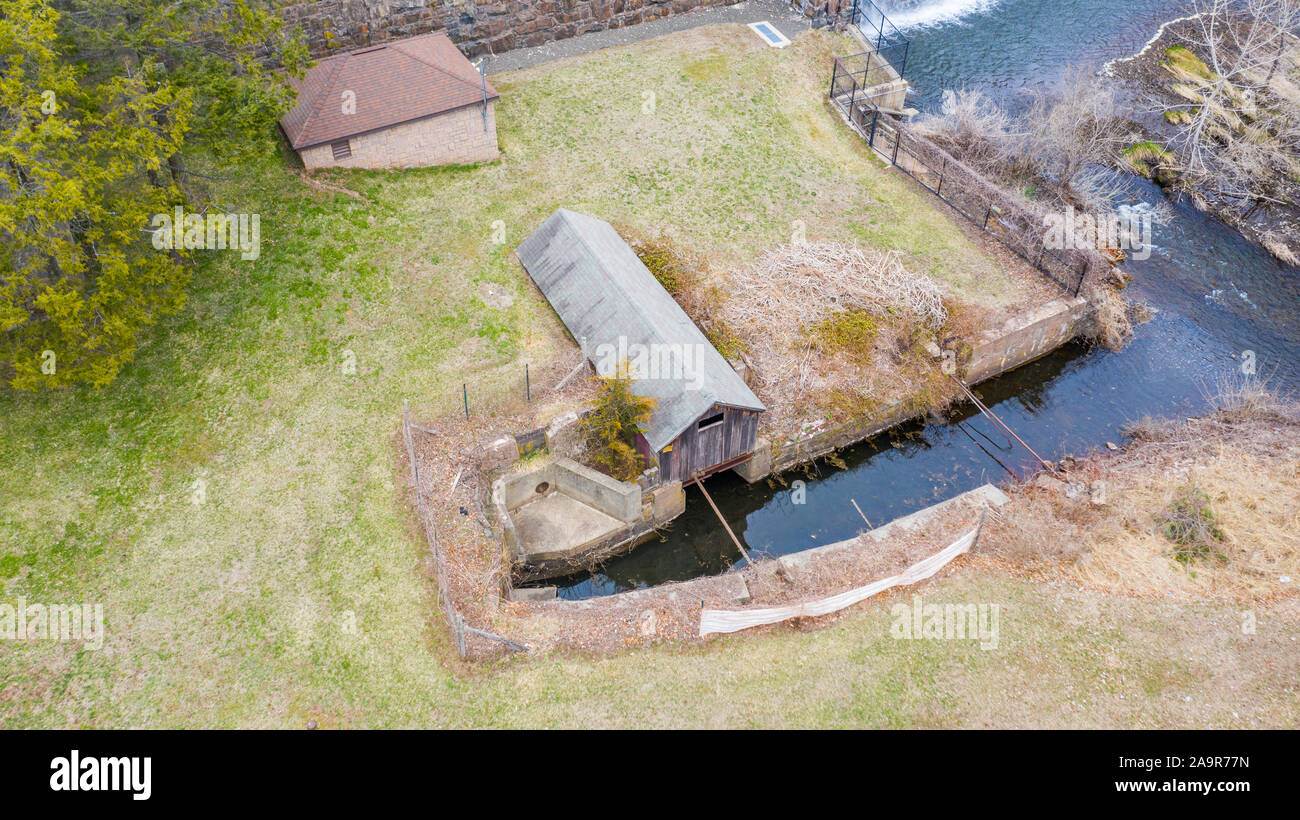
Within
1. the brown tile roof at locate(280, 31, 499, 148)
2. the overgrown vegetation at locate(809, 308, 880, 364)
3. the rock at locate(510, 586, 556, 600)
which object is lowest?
the rock at locate(510, 586, 556, 600)

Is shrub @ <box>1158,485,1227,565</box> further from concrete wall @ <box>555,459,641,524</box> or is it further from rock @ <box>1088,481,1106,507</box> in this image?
concrete wall @ <box>555,459,641,524</box>

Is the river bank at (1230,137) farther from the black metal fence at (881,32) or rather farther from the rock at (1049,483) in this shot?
the rock at (1049,483)

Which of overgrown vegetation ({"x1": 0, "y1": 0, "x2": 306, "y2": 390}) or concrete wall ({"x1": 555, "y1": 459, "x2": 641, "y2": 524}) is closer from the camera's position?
overgrown vegetation ({"x1": 0, "y1": 0, "x2": 306, "y2": 390})

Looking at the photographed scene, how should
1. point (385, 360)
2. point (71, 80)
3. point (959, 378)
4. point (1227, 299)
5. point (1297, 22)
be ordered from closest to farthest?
point (71, 80) < point (385, 360) < point (959, 378) < point (1227, 299) < point (1297, 22)

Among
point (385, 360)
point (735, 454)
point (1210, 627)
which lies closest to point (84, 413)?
point (385, 360)

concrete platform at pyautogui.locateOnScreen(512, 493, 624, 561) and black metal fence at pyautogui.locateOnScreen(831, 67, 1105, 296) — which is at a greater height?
black metal fence at pyautogui.locateOnScreen(831, 67, 1105, 296)

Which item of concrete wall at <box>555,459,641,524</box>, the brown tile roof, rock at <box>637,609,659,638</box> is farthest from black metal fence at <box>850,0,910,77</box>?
rock at <box>637,609,659,638</box>

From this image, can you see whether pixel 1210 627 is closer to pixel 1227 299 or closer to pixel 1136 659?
pixel 1136 659
